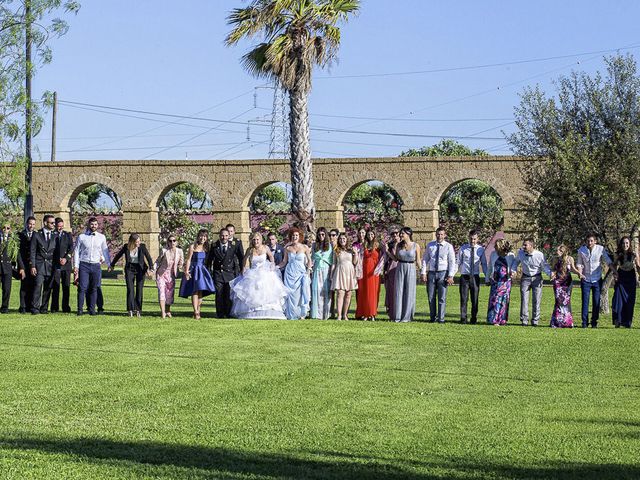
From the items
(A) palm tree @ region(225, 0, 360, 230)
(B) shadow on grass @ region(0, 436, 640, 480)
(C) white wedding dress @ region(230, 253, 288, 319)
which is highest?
(A) palm tree @ region(225, 0, 360, 230)

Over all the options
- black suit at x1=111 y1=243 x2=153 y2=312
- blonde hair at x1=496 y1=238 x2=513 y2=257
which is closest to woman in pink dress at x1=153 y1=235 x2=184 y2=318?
black suit at x1=111 y1=243 x2=153 y2=312

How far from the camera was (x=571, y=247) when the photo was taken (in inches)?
1070

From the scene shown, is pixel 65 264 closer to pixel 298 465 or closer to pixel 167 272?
pixel 167 272

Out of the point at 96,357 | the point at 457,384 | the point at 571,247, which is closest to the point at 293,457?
the point at 457,384

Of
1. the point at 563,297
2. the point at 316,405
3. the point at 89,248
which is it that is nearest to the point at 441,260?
the point at 563,297

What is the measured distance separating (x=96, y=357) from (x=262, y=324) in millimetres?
6157

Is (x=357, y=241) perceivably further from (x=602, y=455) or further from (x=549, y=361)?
(x=602, y=455)

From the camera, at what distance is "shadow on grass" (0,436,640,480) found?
328 inches

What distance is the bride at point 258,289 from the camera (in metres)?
22.8

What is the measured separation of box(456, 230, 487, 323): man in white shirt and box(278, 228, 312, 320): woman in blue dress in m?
3.03

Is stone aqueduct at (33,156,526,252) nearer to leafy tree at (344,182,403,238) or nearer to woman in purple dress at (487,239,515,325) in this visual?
leafy tree at (344,182,403,238)

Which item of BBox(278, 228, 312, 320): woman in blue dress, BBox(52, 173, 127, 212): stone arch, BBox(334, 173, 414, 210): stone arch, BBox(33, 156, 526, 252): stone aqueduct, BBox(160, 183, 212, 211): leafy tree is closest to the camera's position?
BBox(278, 228, 312, 320): woman in blue dress

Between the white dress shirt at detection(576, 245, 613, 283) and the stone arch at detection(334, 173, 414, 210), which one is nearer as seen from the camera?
the white dress shirt at detection(576, 245, 613, 283)

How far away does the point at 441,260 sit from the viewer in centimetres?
2312
